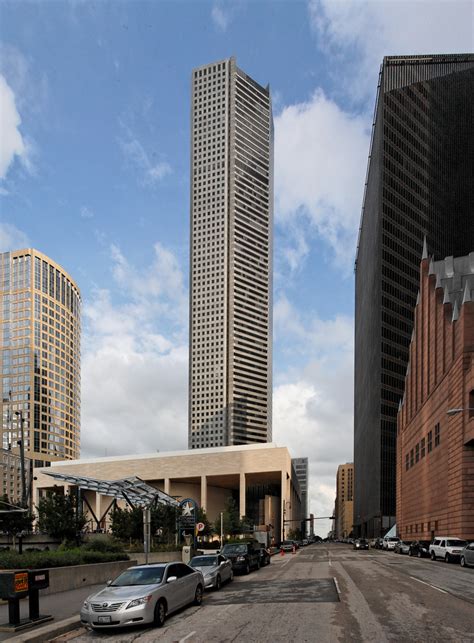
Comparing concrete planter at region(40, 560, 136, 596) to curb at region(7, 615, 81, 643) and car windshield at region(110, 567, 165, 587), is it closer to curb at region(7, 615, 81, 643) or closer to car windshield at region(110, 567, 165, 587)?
car windshield at region(110, 567, 165, 587)

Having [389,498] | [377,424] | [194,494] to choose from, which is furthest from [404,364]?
[194,494]

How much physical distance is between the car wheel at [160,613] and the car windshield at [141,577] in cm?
61

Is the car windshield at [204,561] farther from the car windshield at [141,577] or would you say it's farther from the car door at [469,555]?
the car door at [469,555]

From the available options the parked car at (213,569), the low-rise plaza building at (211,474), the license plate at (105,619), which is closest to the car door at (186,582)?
the license plate at (105,619)

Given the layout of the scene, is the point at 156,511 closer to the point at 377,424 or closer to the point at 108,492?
the point at 108,492

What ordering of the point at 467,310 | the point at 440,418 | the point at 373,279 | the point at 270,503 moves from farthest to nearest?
1. the point at 373,279
2. the point at 270,503
3. the point at 440,418
4. the point at 467,310

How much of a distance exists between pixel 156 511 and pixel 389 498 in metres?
87.4

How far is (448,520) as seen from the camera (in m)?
54.2

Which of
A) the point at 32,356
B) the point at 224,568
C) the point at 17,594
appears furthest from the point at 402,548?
the point at 32,356

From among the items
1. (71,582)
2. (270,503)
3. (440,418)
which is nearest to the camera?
(71,582)

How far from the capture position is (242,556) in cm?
3122

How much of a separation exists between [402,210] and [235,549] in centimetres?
11872

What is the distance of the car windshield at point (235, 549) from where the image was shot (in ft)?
105

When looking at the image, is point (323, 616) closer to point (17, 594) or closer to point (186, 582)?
point (186, 582)
